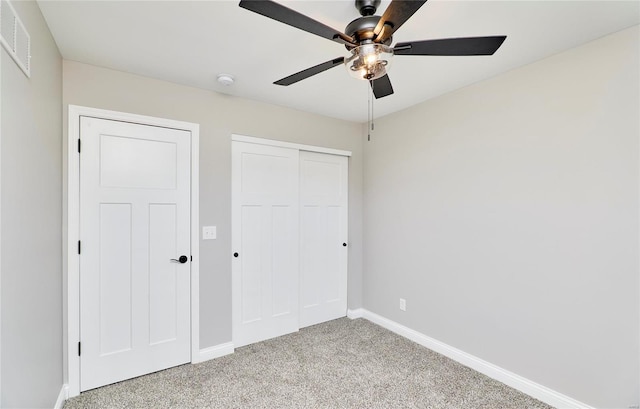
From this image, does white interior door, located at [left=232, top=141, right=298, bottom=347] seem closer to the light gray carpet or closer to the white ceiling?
the light gray carpet

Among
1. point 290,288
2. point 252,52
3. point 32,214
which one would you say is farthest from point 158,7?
point 290,288

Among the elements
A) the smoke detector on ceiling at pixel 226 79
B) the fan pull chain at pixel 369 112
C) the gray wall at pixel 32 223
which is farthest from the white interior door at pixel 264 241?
the gray wall at pixel 32 223

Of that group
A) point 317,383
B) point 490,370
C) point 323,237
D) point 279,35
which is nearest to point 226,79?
point 279,35

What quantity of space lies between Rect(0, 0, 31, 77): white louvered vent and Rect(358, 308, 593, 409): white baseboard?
349 centimetres

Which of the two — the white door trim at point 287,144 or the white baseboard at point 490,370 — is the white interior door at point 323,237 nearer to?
the white door trim at point 287,144

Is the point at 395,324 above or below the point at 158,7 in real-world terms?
below

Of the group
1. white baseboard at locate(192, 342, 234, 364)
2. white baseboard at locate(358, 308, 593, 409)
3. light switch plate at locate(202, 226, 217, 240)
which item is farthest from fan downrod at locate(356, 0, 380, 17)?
white baseboard at locate(192, 342, 234, 364)

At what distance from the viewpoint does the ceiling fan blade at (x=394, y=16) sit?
1089 mm

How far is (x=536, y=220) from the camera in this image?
217cm

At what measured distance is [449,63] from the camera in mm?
2176

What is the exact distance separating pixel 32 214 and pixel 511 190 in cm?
309

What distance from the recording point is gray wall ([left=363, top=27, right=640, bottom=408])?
180cm

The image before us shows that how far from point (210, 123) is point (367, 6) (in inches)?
69.3

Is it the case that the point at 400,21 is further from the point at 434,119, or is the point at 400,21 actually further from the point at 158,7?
the point at 434,119
